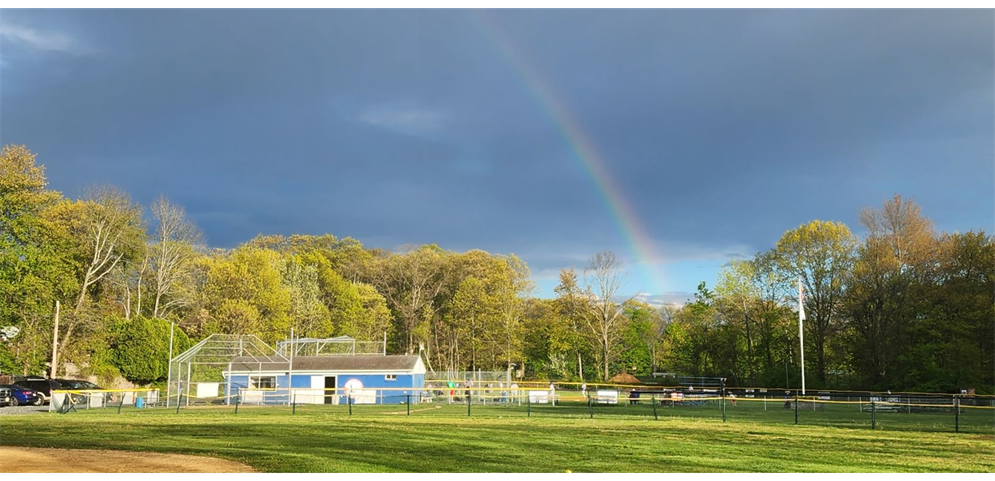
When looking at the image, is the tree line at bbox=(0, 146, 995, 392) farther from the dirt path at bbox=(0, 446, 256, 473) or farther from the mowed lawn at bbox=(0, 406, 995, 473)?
the dirt path at bbox=(0, 446, 256, 473)

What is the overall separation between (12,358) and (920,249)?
63.2 meters

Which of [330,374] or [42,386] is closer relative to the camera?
[42,386]

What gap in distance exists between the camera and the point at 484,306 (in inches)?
2778

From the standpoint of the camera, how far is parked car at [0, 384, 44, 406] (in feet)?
133

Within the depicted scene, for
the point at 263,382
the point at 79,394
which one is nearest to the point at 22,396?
the point at 79,394

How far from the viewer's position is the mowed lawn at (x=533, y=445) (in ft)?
45.0

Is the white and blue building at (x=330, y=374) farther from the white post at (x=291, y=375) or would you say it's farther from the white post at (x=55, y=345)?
the white post at (x=55, y=345)

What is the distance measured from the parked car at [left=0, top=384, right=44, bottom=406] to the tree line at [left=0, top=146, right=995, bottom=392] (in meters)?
9.51

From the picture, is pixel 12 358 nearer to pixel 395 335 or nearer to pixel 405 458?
pixel 395 335

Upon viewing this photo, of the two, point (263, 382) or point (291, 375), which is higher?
point (291, 375)

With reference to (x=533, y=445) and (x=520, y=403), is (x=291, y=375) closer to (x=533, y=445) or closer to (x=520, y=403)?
(x=520, y=403)

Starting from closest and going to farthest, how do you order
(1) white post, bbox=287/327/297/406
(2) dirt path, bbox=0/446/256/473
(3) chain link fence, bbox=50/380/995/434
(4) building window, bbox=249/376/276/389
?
(2) dirt path, bbox=0/446/256/473, (3) chain link fence, bbox=50/380/995/434, (1) white post, bbox=287/327/297/406, (4) building window, bbox=249/376/276/389

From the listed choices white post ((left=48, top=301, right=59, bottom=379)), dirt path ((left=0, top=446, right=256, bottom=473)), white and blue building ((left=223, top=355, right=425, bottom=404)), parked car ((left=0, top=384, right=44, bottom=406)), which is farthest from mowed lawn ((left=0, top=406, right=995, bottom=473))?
white post ((left=48, top=301, right=59, bottom=379))

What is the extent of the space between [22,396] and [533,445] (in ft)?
118
